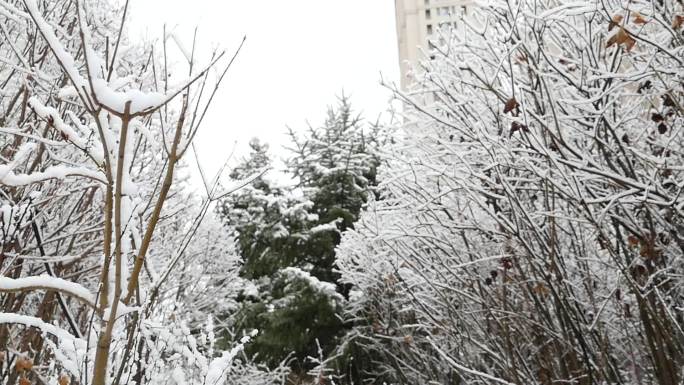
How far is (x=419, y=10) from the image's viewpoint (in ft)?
173

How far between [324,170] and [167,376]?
10.6 meters

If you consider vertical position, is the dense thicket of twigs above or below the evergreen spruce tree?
below

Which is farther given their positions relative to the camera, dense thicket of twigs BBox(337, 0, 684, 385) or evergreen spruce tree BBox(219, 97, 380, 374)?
evergreen spruce tree BBox(219, 97, 380, 374)

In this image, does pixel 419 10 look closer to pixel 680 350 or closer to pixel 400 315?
pixel 400 315

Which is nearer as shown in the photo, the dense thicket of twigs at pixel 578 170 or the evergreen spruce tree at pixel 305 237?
the dense thicket of twigs at pixel 578 170

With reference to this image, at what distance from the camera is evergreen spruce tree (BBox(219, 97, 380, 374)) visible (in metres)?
11.8

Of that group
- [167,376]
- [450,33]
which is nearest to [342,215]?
[450,33]

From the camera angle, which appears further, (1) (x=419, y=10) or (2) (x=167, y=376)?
(1) (x=419, y=10)

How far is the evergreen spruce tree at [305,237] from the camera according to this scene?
11844 mm

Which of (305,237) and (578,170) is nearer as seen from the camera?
(578,170)

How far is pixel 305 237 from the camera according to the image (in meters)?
12.8

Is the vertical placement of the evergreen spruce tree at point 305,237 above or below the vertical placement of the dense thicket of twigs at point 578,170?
above

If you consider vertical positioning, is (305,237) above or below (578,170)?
above

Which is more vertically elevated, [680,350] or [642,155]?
[642,155]
